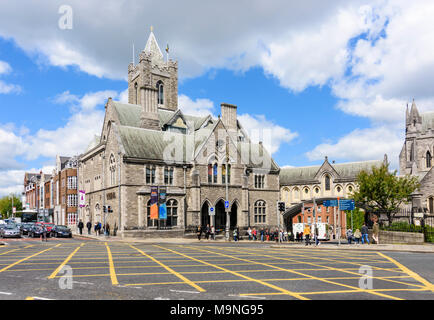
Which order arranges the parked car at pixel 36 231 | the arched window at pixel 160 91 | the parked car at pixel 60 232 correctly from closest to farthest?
the parked car at pixel 36 231 → the parked car at pixel 60 232 → the arched window at pixel 160 91

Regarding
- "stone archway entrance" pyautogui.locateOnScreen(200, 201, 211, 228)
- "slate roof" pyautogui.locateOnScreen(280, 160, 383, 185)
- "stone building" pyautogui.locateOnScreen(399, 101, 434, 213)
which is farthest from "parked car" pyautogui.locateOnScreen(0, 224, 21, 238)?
"stone building" pyautogui.locateOnScreen(399, 101, 434, 213)

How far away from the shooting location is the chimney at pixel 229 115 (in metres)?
57.6

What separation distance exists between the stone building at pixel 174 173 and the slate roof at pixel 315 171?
22.8m

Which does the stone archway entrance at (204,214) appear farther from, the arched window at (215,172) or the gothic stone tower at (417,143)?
the gothic stone tower at (417,143)

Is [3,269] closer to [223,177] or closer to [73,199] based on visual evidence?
[223,177]

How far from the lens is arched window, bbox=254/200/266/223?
52.5 metres

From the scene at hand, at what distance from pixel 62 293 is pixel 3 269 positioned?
6046 mm

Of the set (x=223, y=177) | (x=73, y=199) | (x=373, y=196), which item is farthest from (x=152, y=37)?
(x=373, y=196)

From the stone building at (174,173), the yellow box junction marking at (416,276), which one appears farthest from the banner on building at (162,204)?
the yellow box junction marking at (416,276)

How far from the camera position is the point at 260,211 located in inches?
2083

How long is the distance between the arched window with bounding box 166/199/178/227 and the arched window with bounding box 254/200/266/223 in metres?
12.0

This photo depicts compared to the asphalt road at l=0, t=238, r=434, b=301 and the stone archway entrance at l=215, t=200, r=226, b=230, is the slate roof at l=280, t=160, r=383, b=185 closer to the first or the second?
the stone archway entrance at l=215, t=200, r=226, b=230

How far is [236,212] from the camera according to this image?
49.6 meters

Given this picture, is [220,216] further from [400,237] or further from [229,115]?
[400,237]
